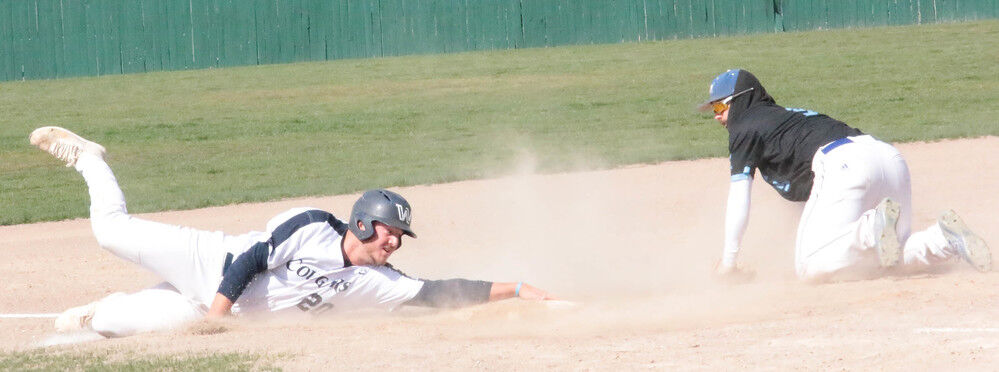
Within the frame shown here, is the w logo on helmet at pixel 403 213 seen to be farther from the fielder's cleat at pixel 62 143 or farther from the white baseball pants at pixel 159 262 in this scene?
the fielder's cleat at pixel 62 143

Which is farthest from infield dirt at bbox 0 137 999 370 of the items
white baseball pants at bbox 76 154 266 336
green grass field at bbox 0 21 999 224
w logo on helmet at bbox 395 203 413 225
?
green grass field at bbox 0 21 999 224

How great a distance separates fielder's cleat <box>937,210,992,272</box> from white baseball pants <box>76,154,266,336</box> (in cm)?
353

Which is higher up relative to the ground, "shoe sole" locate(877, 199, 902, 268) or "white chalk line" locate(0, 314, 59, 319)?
"shoe sole" locate(877, 199, 902, 268)

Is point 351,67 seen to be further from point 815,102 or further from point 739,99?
point 739,99

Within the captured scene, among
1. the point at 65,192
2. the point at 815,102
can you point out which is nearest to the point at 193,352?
the point at 65,192

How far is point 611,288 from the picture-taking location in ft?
27.0

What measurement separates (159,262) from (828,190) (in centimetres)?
359

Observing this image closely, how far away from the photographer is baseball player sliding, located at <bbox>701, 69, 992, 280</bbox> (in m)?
6.86

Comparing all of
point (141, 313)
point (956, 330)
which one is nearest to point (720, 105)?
point (956, 330)

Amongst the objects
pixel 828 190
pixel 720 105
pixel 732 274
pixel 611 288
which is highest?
pixel 720 105

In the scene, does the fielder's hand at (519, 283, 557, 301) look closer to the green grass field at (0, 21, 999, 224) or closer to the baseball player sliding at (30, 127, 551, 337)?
the baseball player sliding at (30, 127, 551, 337)

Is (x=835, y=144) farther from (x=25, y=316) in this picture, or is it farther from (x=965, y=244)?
(x=25, y=316)

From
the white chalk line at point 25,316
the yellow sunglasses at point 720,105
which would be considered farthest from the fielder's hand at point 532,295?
the white chalk line at point 25,316

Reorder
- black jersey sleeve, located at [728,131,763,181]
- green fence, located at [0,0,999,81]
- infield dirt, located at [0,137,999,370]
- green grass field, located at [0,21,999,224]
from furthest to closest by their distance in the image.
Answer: green fence, located at [0,0,999,81] < green grass field, located at [0,21,999,224] < black jersey sleeve, located at [728,131,763,181] < infield dirt, located at [0,137,999,370]
